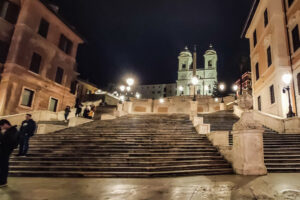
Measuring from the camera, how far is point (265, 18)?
1862 centimetres

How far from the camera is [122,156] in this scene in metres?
7.42

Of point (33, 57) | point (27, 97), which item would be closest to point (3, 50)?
point (33, 57)

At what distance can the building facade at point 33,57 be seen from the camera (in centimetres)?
1738

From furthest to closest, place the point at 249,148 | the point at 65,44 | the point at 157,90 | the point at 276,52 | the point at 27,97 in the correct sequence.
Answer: the point at 157,90 → the point at 65,44 → the point at 27,97 → the point at 276,52 → the point at 249,148

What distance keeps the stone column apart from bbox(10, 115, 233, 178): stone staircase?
0.62m

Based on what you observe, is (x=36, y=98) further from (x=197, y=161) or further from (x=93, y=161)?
(x=197, y=161)

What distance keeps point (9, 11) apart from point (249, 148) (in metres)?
23.7

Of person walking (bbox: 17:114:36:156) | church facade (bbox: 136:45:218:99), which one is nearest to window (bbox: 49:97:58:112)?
person walking (bbox: 17:114:36:156)

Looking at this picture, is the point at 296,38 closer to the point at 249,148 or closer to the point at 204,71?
the point at 249,148

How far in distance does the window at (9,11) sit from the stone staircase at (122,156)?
15022mm

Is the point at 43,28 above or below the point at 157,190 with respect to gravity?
above

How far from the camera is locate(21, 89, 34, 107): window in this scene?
18.3 meters

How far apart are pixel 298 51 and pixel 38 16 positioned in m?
25.4

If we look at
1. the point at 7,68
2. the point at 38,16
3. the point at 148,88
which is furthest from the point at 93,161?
the point at 148,88
